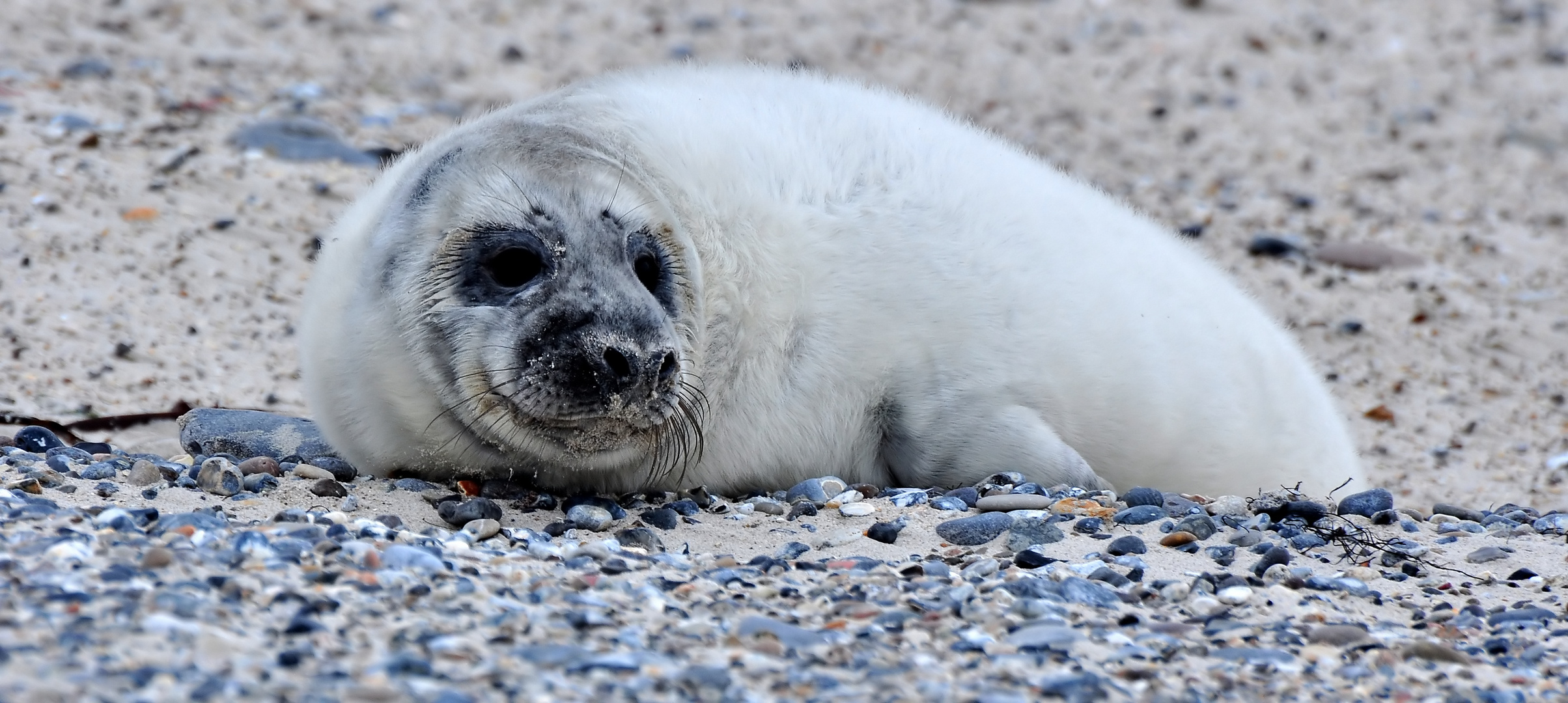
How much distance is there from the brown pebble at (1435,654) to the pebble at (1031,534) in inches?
28.2

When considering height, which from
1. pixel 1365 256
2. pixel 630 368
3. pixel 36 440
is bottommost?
pixel 36 440

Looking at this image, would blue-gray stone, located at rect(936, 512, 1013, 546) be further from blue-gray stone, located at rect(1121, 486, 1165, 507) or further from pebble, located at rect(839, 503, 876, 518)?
blue-gray stone, located at rect(1121, 486, 1165, 507)

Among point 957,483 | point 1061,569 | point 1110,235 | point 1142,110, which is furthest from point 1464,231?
point 1061,569

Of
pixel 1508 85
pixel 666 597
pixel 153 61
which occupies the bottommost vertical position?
pixel 666 597

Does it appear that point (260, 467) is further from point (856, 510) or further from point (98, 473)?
point (856, 510)

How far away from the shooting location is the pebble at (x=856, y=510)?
314cm

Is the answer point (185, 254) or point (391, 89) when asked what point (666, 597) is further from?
point (391, 89)

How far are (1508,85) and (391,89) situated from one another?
5691mm

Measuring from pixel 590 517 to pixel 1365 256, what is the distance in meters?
4.36

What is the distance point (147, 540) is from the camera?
2.49 meters

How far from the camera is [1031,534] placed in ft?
9.77

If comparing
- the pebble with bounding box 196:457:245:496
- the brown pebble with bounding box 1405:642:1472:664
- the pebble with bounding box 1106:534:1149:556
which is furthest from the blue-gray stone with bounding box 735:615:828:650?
the pebble with bounding box 196:457:245:496

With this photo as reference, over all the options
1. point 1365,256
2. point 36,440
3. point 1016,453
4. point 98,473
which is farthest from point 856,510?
point 1365,256

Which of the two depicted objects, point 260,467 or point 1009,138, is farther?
point 1009,138
